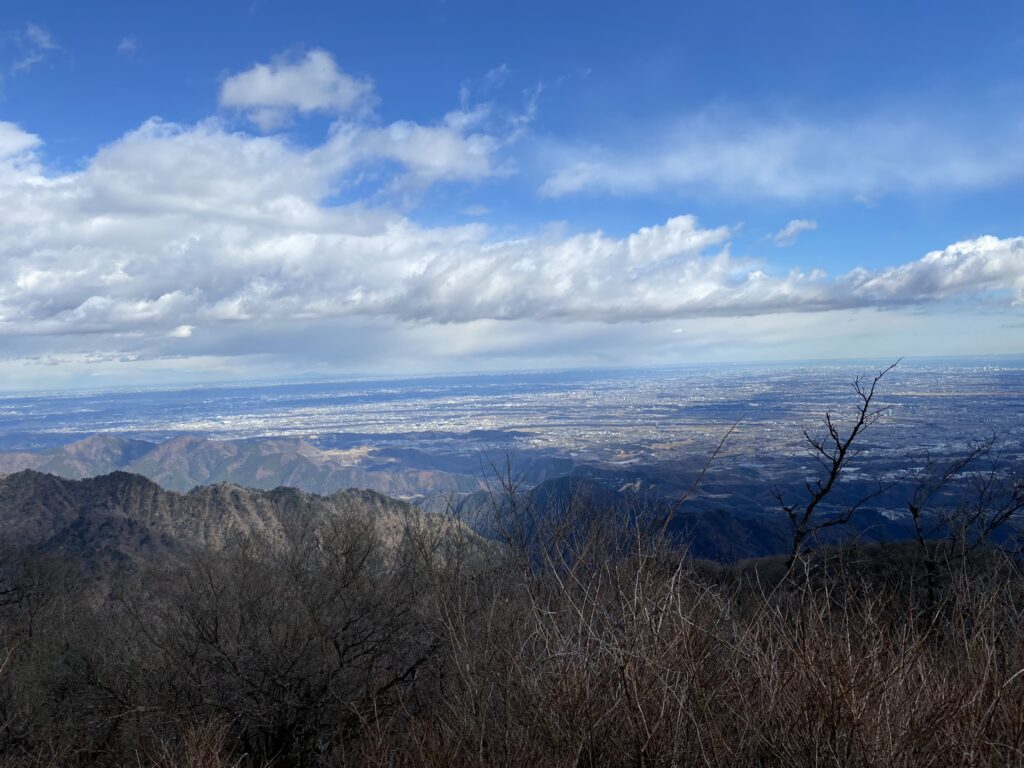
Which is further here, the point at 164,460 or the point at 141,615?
the point at 164,460

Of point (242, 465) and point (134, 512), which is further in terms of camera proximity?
point (242, 465)

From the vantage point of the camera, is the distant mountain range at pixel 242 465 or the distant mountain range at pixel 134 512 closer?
the distant mountain range at pixel 134 512

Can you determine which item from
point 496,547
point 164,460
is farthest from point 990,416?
point 164,460

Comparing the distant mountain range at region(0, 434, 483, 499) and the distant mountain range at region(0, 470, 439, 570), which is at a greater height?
the distant mountain range at region(0, 470, 439, 570)

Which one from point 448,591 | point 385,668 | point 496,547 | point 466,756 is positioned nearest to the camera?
point 466,756

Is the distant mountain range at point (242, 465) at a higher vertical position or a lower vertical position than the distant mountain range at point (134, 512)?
lower

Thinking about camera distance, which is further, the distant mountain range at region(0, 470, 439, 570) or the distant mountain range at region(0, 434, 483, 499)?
the distant mountain range at region(0, 434, 483, 499)

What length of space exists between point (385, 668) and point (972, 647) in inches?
559

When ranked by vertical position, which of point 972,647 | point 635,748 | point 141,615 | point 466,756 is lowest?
point 141,615

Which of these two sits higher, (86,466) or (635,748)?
(635,748)

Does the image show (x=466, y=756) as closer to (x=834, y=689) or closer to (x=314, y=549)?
(x=834, y=689)

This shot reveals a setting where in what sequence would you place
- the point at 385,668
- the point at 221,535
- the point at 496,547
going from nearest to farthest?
the point at 496,547 < the point at 385,668 < the point at 221,535

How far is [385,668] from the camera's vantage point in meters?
16.5

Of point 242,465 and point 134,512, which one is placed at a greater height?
point 134,512
